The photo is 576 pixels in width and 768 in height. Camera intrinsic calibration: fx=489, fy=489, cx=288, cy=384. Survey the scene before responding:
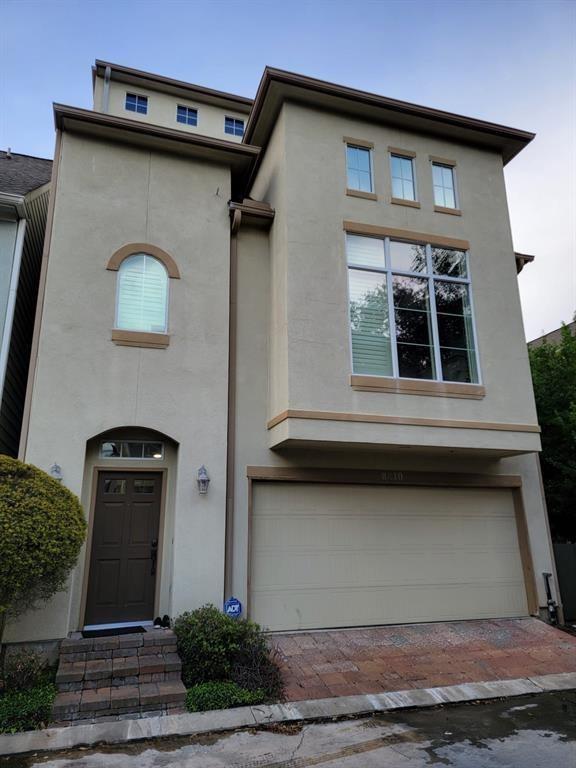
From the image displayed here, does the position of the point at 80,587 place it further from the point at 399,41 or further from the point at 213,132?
the point at 399,41

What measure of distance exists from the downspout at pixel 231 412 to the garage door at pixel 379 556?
0.46 meters

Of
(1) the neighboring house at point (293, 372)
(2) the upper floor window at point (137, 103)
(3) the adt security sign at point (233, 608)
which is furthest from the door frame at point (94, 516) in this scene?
(2) the upper floor window at point (137, 103)

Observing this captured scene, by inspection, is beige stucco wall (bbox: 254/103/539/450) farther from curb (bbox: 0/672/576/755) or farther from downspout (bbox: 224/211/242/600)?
curb (bbox: 0/672/576/755)

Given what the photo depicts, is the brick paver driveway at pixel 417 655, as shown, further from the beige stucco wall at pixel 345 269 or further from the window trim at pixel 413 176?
the window trim at pixel 413 176

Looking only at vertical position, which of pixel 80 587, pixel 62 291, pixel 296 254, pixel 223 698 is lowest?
pixel 223 698


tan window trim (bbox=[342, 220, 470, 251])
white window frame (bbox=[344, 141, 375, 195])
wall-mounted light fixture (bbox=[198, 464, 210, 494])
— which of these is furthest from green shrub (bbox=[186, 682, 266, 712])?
white window frame (bbox=[344, 141, 375, 195])

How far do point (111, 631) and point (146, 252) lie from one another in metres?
5.83

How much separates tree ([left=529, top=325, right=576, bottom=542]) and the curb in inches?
239

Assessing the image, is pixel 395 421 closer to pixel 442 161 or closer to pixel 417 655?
pixel 417 655

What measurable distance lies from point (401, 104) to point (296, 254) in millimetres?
3866

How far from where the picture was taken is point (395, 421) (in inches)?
309

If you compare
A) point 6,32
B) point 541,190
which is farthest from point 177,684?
point 541,190

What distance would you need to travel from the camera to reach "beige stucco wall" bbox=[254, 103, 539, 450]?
7.80m

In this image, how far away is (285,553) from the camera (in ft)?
26.5
